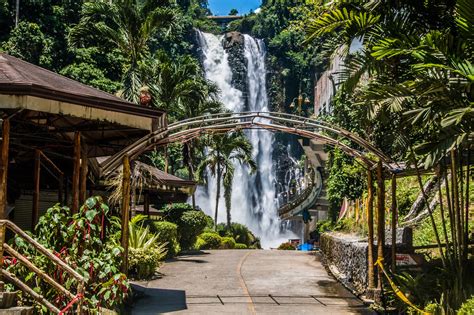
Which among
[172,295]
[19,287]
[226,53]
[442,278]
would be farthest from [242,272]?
[226,53]

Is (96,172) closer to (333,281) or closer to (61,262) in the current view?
(333,281)

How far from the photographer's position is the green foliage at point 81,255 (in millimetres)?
9750

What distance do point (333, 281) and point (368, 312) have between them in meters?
4.61

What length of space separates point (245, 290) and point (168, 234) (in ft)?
28.3

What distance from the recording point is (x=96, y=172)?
63.6 ft

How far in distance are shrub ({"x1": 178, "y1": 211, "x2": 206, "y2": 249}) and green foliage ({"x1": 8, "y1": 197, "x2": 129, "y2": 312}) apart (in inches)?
640

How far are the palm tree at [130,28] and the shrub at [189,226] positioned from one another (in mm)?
5218

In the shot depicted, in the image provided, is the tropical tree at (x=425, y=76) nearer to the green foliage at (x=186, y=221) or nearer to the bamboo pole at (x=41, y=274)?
the bamboo pole at (x=41, y=274)

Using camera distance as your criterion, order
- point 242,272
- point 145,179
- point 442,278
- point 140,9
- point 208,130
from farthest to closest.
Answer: point 140,9 → point 145,179 → point 242,272 → point 208,130 → point 442,278

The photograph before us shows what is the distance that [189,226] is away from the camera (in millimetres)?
27047

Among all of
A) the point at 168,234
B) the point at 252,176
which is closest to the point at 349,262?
the point at 168,234

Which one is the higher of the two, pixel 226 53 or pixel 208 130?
pixel 226 53

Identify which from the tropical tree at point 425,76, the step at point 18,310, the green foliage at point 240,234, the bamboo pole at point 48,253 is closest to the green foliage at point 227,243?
the green foliage at point 240,234

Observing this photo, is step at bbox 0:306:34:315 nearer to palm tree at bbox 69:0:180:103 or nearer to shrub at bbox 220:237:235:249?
palm tree at bbox 69:0:180:103
